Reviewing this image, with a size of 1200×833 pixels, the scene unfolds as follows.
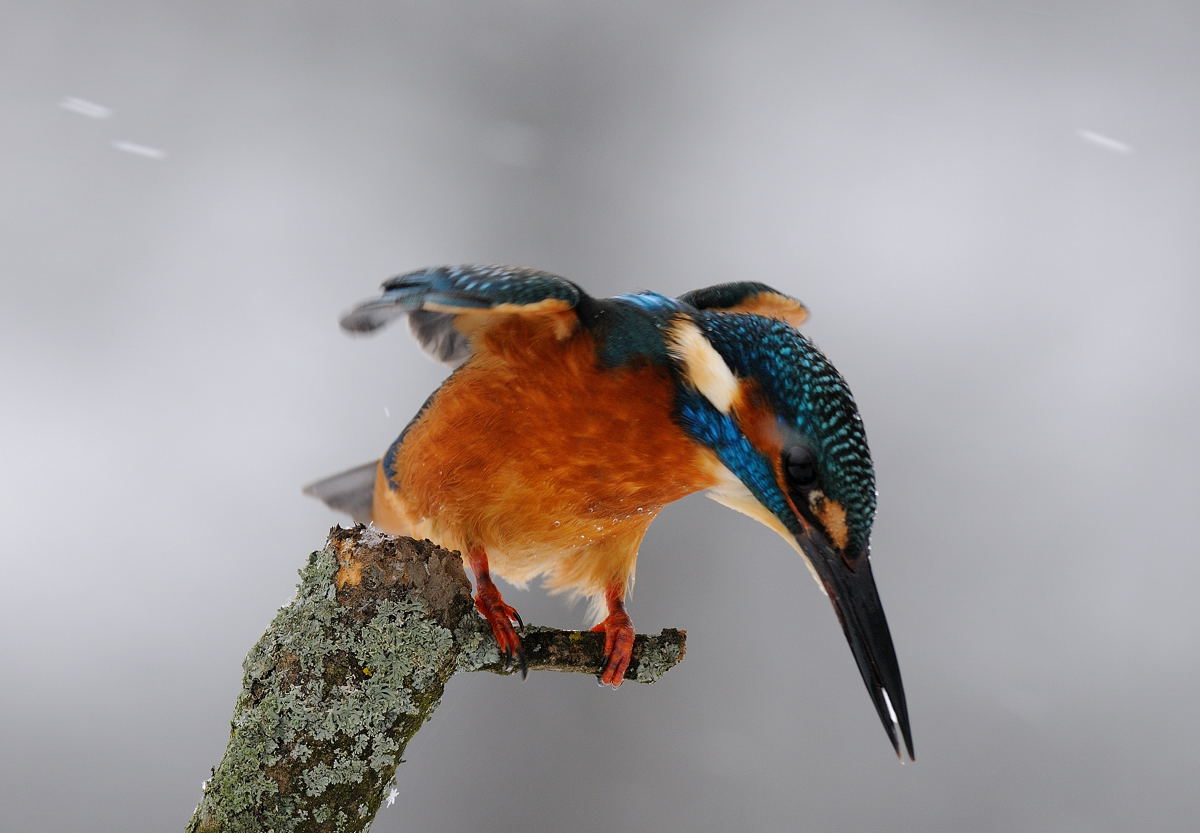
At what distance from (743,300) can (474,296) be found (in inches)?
32.2

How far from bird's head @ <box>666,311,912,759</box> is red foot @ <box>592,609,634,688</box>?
1.30ft

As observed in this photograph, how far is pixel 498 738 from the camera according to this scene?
13.2 feet

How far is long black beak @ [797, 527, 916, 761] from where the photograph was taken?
5.19 feet

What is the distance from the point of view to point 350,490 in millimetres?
2480

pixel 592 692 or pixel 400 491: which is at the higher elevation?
pixel 400 491

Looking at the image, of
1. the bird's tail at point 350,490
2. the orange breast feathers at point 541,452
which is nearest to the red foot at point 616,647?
the orange breast feathers at point 541,452

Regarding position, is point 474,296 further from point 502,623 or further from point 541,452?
point 502,623

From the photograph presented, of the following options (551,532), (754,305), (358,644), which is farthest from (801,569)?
(358,644)

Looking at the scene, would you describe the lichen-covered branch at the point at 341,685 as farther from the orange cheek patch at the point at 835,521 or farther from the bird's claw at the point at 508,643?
the orange cheek patch at the point at 835,521

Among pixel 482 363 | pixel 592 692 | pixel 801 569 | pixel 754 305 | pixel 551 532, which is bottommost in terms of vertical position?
pixel 592 692

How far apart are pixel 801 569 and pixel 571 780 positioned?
1.26 metres

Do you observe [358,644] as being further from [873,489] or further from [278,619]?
[873,489]

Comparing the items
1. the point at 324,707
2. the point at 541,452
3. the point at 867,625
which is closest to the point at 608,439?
the point at 541,452

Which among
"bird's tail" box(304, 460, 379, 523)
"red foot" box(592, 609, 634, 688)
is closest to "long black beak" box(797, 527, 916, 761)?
"red foot" box(592, 609, 634, 688)
